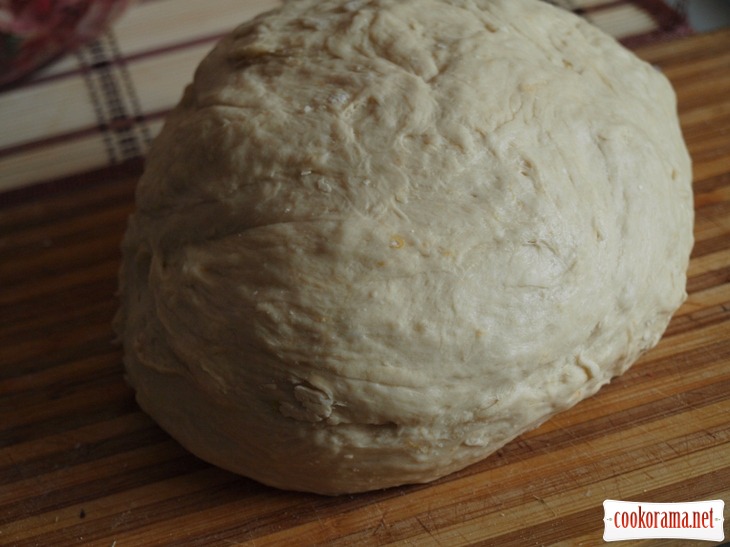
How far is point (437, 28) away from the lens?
1.29m

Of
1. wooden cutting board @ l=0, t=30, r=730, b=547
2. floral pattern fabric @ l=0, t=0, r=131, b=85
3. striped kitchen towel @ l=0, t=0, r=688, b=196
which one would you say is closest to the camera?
wooden cutting board @ l=0, t=30, r=730, b=547

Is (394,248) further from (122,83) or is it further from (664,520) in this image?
(122,83)

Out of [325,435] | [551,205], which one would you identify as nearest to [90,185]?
[325,435]

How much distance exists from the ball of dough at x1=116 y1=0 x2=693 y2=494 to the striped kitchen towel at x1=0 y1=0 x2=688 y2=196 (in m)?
0.67

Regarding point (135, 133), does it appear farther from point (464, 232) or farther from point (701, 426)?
point (701, 426)

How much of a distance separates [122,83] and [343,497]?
128 centimetres

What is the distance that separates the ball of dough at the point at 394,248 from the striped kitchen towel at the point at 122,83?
67cm

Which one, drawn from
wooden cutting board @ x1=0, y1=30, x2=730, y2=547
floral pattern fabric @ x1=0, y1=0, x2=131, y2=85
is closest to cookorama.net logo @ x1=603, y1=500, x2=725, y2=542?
wooden cutting board @ x1=0, y1=30, x2=730, y2=547

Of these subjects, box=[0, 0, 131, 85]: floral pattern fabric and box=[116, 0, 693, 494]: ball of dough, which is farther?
box=[0, 0, 131, 85]: floral pattern fabric

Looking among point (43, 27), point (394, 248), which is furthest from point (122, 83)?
point (394, 248)

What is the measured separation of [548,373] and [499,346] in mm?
114

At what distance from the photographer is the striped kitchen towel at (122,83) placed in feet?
6.22

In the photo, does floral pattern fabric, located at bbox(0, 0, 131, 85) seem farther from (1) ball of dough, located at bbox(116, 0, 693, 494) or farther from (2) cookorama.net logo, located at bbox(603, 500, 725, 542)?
(2) cookorama.net logo, located at bbox(603, 500, 725, 542)

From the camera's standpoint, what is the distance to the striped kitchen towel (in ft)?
6.22
